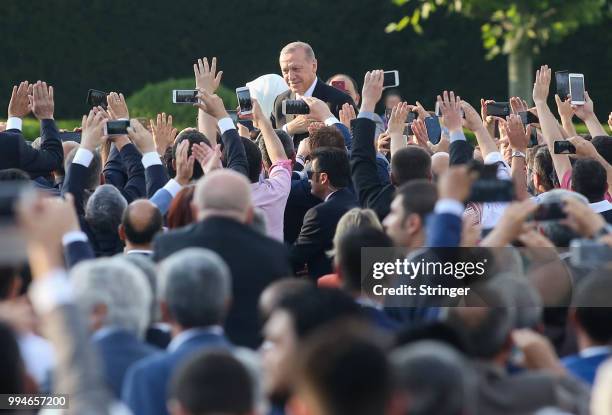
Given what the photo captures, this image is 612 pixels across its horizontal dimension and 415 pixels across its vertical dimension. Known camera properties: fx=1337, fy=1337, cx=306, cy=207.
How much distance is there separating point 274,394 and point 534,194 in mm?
5239

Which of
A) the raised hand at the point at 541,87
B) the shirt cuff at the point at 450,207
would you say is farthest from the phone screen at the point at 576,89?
the shirt cuff at the point at 450,207

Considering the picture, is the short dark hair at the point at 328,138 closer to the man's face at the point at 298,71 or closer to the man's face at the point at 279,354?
the man's face at the point at 298,71

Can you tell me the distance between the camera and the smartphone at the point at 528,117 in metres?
9.30

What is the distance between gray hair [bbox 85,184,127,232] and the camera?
270 inches

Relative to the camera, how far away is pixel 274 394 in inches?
160

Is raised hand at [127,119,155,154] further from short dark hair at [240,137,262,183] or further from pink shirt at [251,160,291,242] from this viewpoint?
pink shirt at [251,160,291,242]

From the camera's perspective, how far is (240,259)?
5359 millimetres

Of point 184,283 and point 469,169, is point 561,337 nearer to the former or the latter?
point 469,169

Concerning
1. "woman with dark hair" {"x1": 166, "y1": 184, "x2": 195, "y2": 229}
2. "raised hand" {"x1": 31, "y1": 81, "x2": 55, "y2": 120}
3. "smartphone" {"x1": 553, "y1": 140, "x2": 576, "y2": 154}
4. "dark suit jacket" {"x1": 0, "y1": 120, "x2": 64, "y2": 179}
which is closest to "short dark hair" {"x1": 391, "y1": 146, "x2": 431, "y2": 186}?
"smartphone" {"x1": 553, "y1": 140, "x2": 576, "y2": 154}

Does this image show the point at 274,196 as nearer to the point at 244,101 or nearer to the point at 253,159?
the point at 253,159

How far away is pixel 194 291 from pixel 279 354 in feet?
1.67

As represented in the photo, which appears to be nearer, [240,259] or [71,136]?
[240,259]

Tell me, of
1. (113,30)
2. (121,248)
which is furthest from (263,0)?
(121,248)

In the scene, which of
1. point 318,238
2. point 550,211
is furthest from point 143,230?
point 550,211
